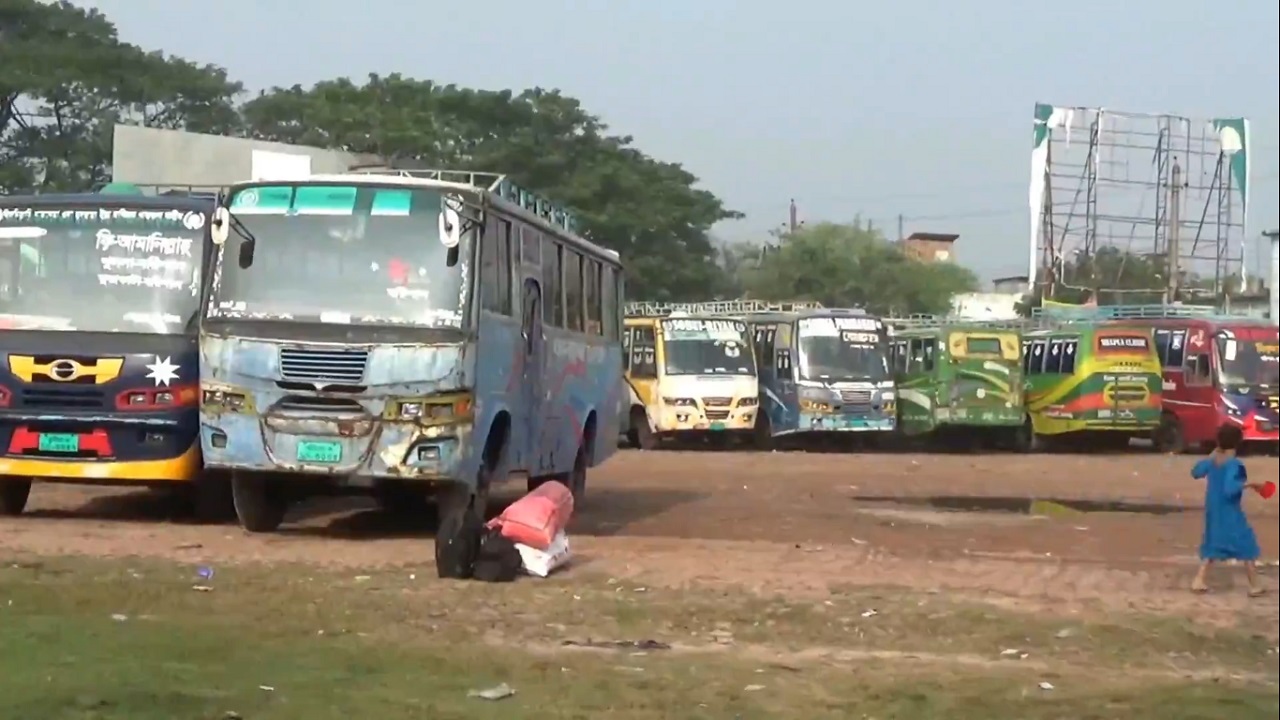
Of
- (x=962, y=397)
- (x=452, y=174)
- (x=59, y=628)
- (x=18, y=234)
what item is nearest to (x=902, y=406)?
(x=962, y=397)

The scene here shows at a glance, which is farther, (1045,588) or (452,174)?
(452,174)

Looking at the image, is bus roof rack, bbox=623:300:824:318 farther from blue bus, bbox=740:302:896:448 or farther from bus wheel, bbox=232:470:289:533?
bus wheel, bbox=232:470:289:533

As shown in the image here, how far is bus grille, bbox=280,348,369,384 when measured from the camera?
1180 centimetres

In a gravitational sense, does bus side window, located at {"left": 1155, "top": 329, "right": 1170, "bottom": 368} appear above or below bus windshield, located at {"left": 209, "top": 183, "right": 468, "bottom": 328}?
below

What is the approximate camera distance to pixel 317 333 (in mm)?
11938

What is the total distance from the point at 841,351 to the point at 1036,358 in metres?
4.32

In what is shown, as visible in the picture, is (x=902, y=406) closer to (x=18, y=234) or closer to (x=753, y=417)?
(x=753, y=417)

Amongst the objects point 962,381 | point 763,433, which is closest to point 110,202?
point 763,433

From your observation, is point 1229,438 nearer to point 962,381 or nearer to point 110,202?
point 110,202

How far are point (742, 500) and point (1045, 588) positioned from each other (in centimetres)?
786

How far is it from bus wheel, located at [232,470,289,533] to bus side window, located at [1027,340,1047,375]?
795 inches

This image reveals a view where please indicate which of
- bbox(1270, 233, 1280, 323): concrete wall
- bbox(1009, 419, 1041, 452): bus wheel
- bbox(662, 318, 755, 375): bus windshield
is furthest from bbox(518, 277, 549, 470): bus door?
bbox(1009, 419, 1041, 452): bus wheel

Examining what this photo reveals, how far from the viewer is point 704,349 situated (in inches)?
1160

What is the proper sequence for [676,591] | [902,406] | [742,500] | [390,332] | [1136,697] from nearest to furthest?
[1136,697] → [676,591] → [390,332] → [742,500] → [902,406]
